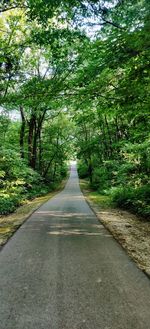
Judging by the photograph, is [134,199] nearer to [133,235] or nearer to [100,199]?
[133,235]

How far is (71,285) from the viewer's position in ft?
15.6

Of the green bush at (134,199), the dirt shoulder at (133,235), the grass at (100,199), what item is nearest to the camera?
the dirt shoulder at (133,235)

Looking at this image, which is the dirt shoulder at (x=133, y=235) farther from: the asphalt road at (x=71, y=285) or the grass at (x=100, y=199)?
the grass at (x=100, y=199)

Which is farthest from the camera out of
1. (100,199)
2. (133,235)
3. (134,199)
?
(100,199)

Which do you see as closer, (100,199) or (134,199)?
(134,199)

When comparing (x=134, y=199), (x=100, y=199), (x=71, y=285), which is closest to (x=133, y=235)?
(x=71, y=285)

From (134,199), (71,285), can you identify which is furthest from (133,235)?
(134,199)

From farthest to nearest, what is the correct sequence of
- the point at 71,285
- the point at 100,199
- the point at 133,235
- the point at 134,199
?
the point at 100,199, the point at 134,199, the point at 133,235, the point at 71,285

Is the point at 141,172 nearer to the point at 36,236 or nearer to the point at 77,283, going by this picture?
the point at 36,236

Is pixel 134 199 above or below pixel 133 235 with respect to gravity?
above

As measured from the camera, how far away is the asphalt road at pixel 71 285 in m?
3.65

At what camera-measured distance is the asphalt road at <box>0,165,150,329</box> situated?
12.0 feet

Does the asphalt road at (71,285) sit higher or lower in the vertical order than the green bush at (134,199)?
lower

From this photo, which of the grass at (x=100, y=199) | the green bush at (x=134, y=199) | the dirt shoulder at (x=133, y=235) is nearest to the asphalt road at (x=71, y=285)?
the dirt shoulder at (x=133, y=235)
